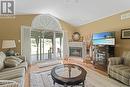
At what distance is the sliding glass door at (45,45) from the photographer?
24.2ft

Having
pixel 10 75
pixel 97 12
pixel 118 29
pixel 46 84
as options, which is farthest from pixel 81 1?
pixel 10 75

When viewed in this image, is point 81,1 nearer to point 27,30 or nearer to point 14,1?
point 14,1

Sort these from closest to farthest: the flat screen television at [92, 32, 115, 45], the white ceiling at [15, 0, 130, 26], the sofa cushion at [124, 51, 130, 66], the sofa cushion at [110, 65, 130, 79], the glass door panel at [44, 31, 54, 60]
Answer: the sofa cushion at [110, 65, 130, 79] < the sofa cushion at [124, 51, 130, 66] < the white ceiling at [15, 0, 130, 26] < the flat screen television at [92, 32, 115, 45] < the glass door panel at [44, 31, 54, 60]

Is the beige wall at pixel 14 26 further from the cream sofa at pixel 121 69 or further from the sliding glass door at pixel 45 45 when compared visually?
the cream sofa at pixel 121 69

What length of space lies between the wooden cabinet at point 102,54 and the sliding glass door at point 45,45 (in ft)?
9.38

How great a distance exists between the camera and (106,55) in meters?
5.35

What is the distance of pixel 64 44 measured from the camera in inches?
331

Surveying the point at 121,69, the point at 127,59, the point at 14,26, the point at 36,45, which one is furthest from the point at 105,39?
the point at 14,26

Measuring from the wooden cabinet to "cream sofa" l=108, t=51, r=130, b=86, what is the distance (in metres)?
0.76

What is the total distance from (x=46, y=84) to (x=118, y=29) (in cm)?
372

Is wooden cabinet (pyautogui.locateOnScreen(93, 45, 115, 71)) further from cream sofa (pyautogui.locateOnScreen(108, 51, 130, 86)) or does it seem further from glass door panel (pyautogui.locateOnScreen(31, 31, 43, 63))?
glass door panel (pyautogui.locateOnScreen(31, 31, 43, 63))

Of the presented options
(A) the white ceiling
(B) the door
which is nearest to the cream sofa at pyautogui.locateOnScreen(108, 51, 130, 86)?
(A) the white ceiling

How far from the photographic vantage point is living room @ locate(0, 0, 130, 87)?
3.87 m

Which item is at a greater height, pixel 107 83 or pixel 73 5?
pixel 73 5
